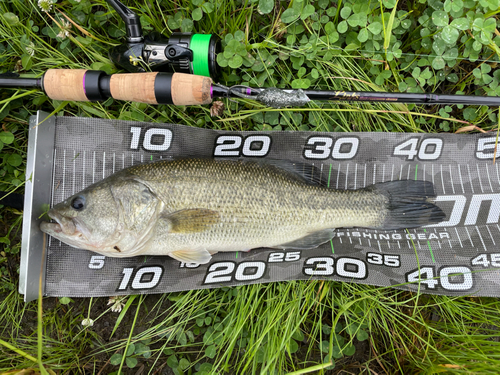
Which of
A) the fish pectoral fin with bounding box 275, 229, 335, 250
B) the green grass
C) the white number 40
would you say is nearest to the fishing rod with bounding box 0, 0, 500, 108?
the green grass

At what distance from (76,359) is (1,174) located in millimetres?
1707

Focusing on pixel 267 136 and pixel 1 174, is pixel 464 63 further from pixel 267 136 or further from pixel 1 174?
pixel 1 174

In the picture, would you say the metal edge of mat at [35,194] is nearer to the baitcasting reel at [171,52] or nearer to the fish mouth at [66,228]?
the fish mouth at [66,228]

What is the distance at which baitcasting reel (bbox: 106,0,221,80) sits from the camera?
7.25 ft

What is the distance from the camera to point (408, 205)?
2.49m

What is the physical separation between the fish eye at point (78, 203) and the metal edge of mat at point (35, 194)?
0.47m

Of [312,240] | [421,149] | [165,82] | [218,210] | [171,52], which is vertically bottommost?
[312,240]

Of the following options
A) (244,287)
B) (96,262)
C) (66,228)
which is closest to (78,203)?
(66,228)

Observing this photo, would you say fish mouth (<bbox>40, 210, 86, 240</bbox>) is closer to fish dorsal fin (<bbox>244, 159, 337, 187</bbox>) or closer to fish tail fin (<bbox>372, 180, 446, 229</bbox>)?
fish dorsal fin (<bbox>244, 159, 337, 187</bbox>)

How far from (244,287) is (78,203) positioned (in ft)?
4.72

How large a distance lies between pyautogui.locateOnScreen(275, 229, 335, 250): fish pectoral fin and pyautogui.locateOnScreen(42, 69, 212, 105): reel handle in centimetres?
132

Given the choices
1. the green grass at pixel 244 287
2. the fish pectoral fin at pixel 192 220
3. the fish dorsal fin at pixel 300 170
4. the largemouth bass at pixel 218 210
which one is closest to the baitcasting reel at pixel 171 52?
the green grass at pixel 244 287

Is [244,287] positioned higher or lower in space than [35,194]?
lower

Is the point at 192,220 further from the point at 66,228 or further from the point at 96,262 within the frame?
the point at 96,262
